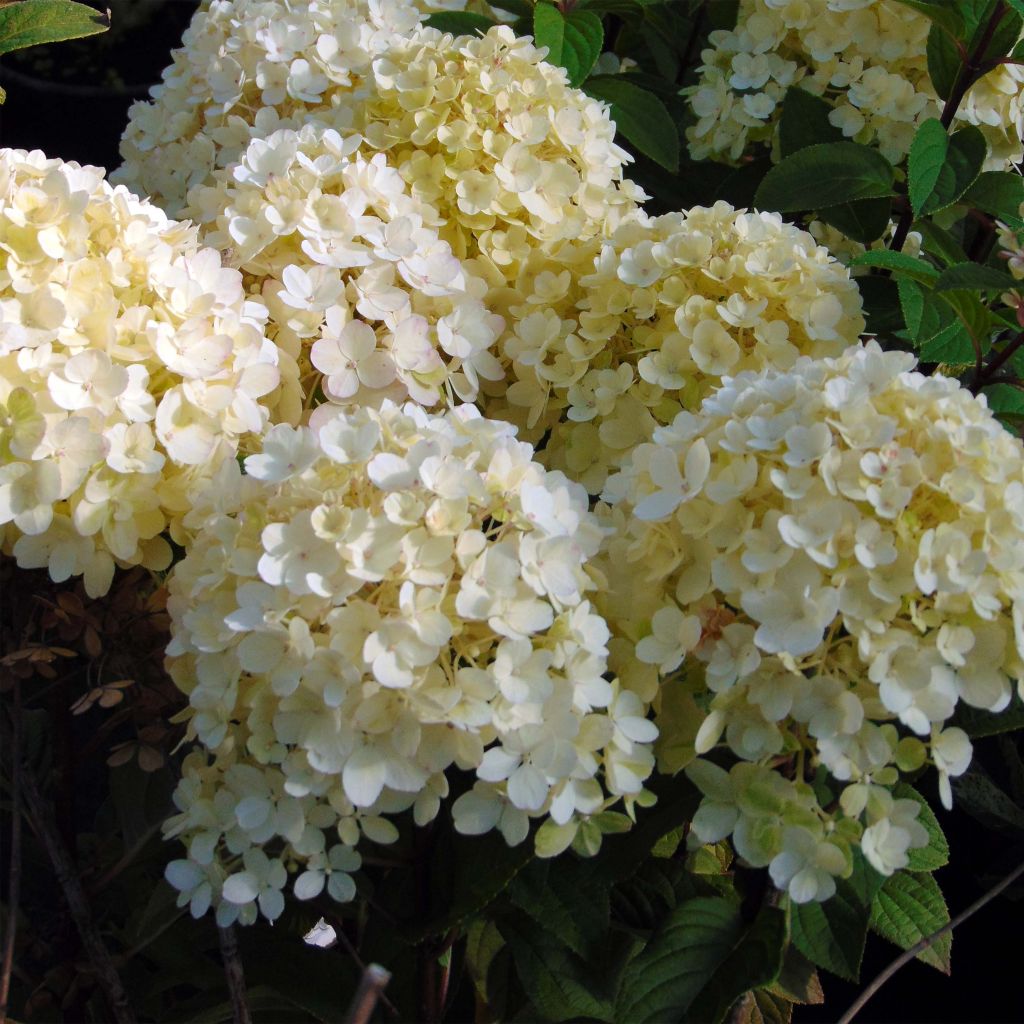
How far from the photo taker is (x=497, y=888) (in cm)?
63

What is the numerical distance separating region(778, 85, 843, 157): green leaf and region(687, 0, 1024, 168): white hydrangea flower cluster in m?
0.01

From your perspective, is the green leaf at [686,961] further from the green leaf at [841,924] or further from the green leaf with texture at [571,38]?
the green leaf with texture at [571,38]

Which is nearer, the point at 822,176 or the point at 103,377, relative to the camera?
the point at 103,377

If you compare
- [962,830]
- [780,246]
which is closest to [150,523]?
[780,246]

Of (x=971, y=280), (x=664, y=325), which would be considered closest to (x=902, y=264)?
(x=971, y=280)

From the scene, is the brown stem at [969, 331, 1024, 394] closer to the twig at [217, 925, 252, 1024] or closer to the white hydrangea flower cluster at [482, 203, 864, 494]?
the white hydrangea flower cluster at [482, 203, 864, 494]

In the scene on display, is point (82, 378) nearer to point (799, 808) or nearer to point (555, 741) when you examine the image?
point (555, 741)

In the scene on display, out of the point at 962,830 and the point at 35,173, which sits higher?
the point at 35,173

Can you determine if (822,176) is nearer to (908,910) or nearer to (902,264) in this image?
(902,264)

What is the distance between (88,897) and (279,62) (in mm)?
721

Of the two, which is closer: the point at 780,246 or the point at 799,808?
the point at 799,808

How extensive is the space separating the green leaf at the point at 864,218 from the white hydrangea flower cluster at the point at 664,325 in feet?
0.73

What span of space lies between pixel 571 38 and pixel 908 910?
32.9 inches

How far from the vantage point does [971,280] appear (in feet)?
2.63
